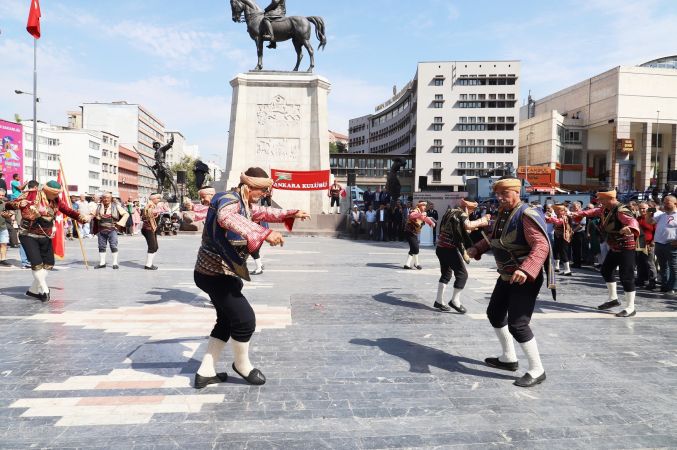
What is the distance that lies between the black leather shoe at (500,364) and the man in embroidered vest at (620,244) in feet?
11.7

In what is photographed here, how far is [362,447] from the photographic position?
3.30m

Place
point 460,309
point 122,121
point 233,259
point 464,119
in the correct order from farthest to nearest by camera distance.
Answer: point 122,121, point 464,119, point 460,309, point 233,259

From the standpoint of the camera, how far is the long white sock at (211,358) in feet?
14.4

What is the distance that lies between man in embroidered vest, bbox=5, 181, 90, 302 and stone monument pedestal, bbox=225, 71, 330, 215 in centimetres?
1738

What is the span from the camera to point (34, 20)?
56.5 ft

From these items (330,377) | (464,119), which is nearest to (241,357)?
(330,377)

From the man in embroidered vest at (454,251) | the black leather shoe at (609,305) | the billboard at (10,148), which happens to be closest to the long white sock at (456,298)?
the man in embroidered vest at (454,251)

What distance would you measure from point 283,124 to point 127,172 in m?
89.0

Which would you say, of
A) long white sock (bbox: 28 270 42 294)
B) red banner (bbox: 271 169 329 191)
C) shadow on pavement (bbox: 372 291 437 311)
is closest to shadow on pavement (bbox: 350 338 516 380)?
shadow on pavement (bbox: 372 291 437 311)

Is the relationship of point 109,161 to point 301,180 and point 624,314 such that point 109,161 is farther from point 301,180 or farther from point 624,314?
point 624,314

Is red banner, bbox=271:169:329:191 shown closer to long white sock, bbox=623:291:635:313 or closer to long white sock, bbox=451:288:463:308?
long white sock, bbox=451:288:463:308

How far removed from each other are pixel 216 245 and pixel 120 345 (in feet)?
7.56

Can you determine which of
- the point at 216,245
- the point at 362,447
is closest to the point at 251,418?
the point at 362,447

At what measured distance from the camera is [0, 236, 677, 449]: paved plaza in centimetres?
350
